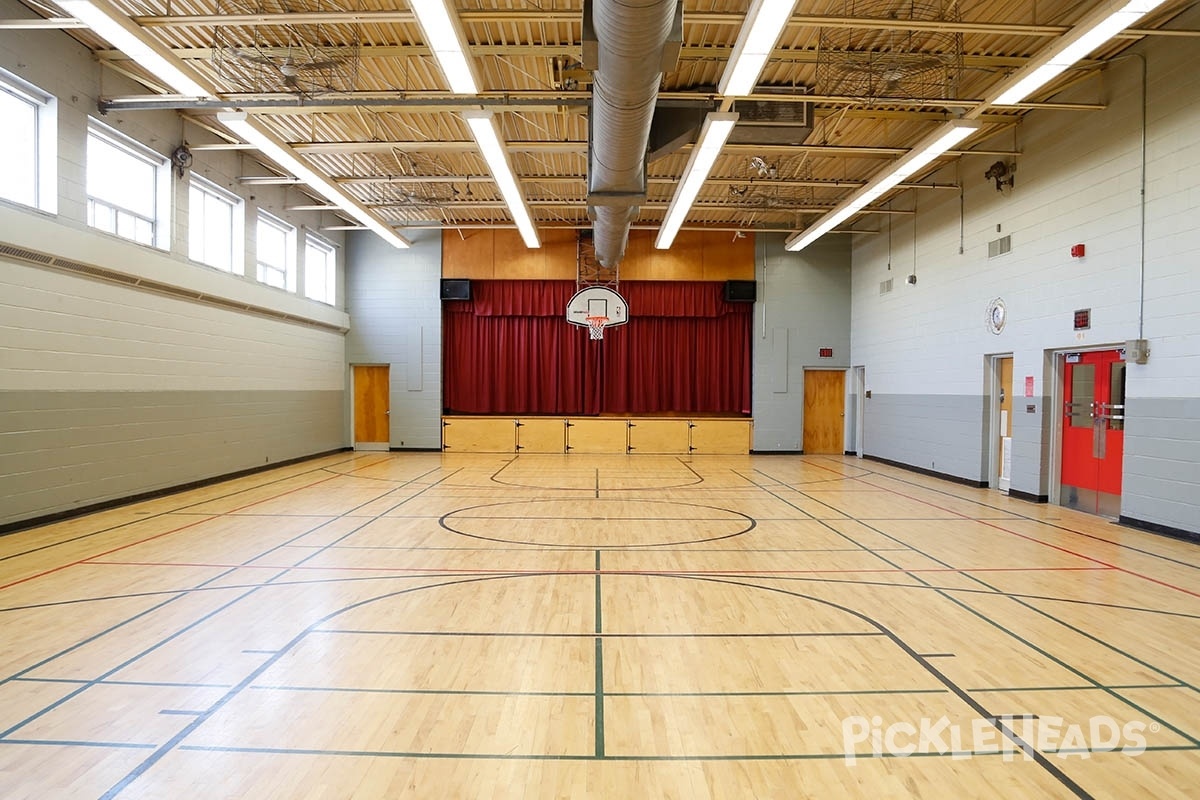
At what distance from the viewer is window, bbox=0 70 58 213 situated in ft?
24.8

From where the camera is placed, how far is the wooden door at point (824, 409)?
17.7 m

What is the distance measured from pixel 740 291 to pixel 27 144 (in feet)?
46.5

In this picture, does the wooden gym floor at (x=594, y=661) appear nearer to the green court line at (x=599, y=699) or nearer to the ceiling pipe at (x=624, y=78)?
the green court line at (x=599, y=699)

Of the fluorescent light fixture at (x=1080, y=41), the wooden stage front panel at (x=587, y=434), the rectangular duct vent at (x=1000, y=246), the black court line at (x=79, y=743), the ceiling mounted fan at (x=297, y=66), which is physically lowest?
the black court line at (x=79, y=743)

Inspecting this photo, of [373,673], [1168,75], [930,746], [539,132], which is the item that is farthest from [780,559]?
[539,132]

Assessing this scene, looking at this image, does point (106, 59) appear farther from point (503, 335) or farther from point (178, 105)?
point (503, 335)

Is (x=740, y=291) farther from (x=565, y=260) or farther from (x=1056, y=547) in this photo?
(x=1056, y=547)

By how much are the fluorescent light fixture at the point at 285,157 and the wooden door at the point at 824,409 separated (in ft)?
38.3

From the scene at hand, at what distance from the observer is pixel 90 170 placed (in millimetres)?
8898

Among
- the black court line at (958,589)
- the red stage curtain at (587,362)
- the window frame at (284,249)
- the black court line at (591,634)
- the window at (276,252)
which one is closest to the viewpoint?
the black court line at (591,634)

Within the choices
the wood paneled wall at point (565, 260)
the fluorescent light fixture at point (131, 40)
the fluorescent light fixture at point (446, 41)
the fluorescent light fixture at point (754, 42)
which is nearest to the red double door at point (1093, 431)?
the fluorescent light fixture at point (754, 42)

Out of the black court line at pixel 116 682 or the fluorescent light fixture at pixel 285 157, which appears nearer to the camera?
the black court line at pixel 116 682

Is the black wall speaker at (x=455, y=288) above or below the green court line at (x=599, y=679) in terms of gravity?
above

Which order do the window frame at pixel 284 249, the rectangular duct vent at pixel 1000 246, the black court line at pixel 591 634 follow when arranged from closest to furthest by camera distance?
the black court line at pixel 591 634 → the rectangular duct vent at pixel 1000 246 → the window frame at pixel 284 249
